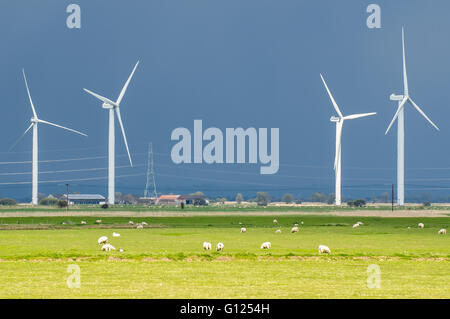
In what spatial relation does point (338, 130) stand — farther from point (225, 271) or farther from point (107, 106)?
point (225, 271)

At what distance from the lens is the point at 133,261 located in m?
40.8

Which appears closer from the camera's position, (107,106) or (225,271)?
(225,271)

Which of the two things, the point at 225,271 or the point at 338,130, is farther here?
the point at 338,130

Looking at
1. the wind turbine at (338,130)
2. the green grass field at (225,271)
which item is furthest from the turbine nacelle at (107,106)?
the green grass field at (225,271)

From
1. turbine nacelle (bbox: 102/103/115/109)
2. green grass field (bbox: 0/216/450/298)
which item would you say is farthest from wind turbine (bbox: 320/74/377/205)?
green grass field (bbox: 0/216/450/298)

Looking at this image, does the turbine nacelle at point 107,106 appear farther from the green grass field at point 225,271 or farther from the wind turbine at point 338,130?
the green grass field at point 225,271

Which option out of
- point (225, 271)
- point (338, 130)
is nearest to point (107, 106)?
point (338, 130)

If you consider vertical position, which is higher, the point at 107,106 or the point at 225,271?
the point at 107,106

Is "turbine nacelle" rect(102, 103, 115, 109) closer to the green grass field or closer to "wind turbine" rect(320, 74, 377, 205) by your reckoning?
"wind turbine" rect(320, 74, 377, 205)

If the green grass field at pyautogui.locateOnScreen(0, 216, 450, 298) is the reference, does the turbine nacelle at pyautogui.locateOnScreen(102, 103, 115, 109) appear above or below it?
above

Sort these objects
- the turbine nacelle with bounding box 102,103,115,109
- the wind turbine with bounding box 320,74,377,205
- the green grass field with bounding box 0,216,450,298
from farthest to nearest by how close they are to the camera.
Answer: the turbine nacelle with bounding box 102,103,115,109, the wind turbine with bounding box 320,74,377,205, the green grass field with bounding box 0,216,450,298
